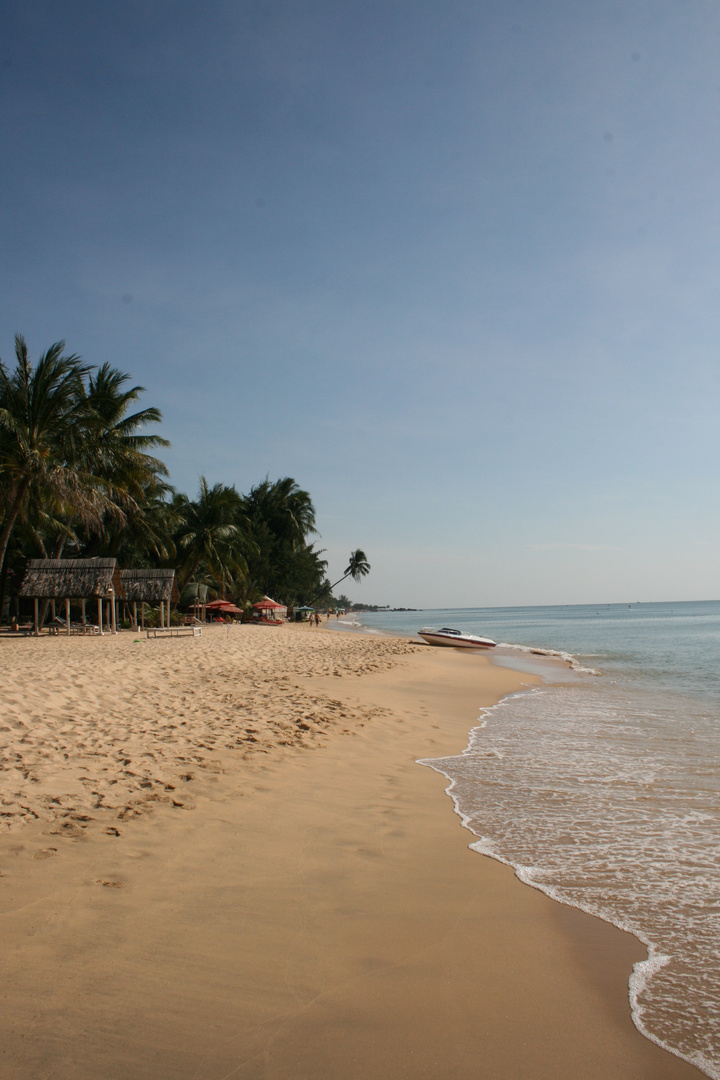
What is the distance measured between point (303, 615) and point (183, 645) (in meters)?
44.0

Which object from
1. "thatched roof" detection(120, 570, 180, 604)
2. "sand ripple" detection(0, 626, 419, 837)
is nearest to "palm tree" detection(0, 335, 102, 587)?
"thatched roof" detection(120, 570, 180, 604)

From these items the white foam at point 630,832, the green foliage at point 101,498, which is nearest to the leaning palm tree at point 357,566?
the green foliage at point 101,498

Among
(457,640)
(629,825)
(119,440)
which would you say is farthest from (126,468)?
(629,825)

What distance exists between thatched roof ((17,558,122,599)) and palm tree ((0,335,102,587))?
7.46 feet

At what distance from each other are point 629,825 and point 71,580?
23.6 meters

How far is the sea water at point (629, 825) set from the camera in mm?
2975

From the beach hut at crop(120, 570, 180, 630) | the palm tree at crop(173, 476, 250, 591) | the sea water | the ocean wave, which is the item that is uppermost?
the palm tree at crop(173, 476, 250, 591)

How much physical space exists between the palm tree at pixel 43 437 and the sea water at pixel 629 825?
16.4m

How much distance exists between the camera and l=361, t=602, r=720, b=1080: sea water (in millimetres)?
2975

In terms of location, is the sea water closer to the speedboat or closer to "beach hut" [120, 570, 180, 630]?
"beach hut" [120, 570, 180, 630]

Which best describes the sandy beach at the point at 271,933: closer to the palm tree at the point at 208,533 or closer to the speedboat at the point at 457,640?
the speedboat at the point at 457,640

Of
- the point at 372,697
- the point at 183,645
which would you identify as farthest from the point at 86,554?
the point at 372,697

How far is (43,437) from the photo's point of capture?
2153 cm

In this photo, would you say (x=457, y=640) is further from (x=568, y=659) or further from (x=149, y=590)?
(x=149, y=590)
